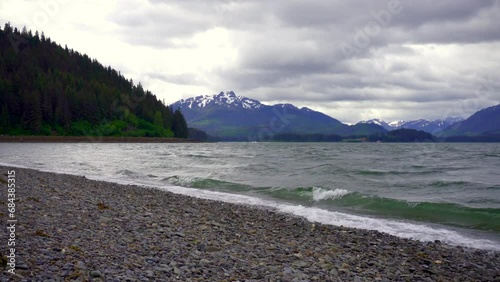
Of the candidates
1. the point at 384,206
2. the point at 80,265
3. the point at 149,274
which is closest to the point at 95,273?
the point at 80,265

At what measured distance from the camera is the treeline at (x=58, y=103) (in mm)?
142000

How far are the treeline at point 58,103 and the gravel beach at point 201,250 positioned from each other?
144416 mm

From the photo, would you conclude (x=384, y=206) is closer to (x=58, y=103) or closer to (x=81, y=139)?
(x=81, y=139)

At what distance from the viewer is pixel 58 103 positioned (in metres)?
151

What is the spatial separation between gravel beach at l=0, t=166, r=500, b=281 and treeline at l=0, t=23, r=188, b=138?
144 metres

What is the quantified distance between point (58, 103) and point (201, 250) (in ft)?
519

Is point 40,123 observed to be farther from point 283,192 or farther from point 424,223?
point 424,223

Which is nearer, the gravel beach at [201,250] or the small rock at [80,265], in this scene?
the small rock at [80,265]

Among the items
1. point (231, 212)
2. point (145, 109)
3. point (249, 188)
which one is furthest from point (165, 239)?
point (145, 109)

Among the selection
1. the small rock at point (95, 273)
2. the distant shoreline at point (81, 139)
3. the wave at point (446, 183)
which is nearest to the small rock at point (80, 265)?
the small rock at point (95, 273)

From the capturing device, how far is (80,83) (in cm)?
18400

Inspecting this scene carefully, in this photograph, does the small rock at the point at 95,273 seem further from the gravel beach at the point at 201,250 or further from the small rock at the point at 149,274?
the small rock at the point at 149,274

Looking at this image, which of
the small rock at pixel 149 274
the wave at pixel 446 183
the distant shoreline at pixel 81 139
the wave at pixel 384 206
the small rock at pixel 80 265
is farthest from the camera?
the distant shoreline at pixel 81 139

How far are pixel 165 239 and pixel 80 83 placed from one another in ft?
627
